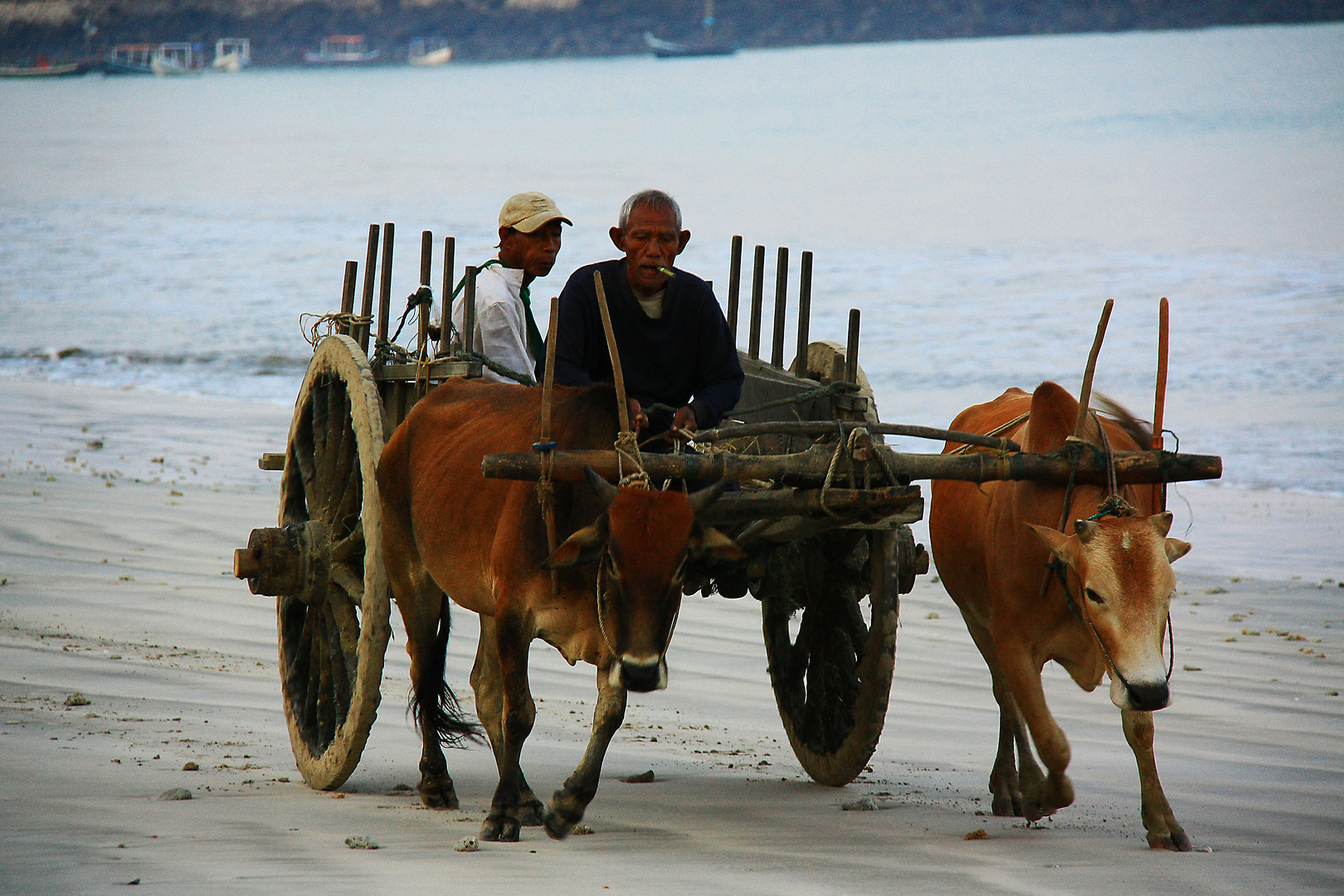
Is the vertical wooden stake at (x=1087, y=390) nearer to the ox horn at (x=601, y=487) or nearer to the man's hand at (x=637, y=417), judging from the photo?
the man's hand at (x=637, y=417)

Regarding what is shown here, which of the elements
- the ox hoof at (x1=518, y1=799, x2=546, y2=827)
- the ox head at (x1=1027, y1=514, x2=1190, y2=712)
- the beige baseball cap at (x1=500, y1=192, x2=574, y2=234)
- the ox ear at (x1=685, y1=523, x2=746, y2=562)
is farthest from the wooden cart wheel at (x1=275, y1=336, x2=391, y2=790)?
the ox head at (x1=1027, y1=514, x2=1190, y2=712)

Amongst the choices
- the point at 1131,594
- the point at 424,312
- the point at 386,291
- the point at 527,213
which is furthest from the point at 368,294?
the point at 1131,594

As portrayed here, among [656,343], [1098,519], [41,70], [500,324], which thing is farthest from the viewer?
[41,70]

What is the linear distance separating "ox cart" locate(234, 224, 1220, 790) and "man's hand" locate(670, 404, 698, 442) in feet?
0.21

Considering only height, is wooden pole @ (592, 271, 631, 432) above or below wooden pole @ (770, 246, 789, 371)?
below

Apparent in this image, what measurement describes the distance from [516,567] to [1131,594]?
1.92 meters

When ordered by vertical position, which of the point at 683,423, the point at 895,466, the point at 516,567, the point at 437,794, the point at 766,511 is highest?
the point at 683,423

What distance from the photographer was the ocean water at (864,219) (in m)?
22.5

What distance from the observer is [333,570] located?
19.5 feet

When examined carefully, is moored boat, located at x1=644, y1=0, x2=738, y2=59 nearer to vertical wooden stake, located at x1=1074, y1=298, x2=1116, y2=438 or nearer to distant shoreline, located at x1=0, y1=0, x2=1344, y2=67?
distant shoreline, located at x1=0, y1=0, x2=1344, y2=67

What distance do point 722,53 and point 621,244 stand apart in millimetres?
129788

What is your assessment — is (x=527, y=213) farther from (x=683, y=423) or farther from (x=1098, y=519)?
(x=1098, y=519)

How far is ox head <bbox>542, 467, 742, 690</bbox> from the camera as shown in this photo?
4.19 m

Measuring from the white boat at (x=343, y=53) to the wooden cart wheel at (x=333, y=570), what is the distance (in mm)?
133220
